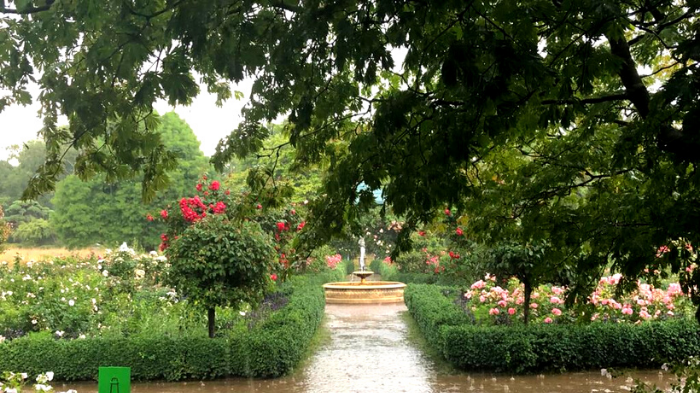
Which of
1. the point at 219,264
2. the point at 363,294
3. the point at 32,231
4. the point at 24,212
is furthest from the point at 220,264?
the point at 24,212

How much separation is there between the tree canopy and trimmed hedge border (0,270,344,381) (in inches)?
154

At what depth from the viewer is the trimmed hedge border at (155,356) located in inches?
307

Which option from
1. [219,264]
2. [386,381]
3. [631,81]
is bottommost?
[386,381]

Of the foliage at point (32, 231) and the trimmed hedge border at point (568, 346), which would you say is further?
the foliage at point (32, 231)

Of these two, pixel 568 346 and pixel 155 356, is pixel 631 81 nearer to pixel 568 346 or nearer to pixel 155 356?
pixel 568 346

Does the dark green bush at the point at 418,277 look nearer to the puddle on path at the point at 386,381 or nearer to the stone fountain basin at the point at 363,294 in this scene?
the stone fountain basin at the point at 363,294

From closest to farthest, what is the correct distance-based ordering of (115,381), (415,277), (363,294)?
(115,381)
(363,294)
(415,277)

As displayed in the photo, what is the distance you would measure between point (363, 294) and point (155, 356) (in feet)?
36.2

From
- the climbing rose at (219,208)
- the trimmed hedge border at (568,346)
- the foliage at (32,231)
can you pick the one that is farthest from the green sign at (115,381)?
the foliage at (32,231)

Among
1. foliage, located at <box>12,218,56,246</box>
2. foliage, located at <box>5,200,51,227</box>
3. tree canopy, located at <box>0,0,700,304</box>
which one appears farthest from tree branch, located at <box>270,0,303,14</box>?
foliage, located at <box>5,200,51,227</box>

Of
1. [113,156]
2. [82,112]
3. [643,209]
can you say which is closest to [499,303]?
[643,209]

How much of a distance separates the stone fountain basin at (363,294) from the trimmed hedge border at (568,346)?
1009 centimetres

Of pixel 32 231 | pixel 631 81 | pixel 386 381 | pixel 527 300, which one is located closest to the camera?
pixel 631 81

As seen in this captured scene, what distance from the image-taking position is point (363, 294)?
18.4 m
